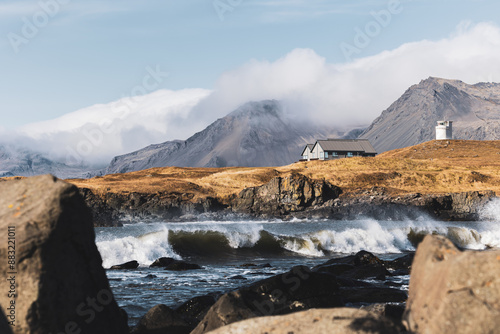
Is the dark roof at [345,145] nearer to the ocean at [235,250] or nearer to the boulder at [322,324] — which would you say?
the ocean at [235,250]

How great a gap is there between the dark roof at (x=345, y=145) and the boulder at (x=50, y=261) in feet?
563

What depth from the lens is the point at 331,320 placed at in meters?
7.89

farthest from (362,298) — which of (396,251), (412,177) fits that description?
(412,177)

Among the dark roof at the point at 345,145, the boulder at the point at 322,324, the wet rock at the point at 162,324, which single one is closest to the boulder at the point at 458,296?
the boulder at the point at 322,324

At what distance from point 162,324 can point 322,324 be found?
26.0ft

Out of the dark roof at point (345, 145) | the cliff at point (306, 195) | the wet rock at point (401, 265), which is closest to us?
the wet rock at point (401, 265)

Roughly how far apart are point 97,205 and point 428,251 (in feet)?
351

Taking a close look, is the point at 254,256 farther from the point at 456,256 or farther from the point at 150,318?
the point at 456,256

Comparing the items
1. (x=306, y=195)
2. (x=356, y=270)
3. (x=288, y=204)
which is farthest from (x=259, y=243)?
(x=306, y=195)

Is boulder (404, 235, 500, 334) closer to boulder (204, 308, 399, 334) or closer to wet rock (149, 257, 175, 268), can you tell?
boulder (204, 308, 399, 334)

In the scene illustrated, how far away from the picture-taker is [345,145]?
607 feet

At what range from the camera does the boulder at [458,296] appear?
769 cm

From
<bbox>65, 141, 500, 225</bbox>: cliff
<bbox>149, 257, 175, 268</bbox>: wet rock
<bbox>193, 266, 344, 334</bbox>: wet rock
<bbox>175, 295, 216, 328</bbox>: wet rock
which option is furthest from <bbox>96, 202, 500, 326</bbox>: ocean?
<bbox>65, 141, 500, 225</bbox>: cliff

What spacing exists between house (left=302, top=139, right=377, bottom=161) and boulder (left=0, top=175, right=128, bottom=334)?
171m
